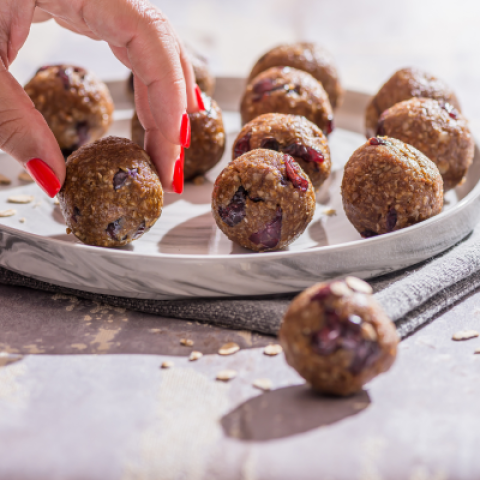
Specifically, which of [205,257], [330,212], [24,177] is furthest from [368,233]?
[24,177]

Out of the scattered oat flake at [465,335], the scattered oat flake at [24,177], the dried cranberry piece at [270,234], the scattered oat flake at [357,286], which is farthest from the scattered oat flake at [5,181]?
the scattered oat flake at [465,335]

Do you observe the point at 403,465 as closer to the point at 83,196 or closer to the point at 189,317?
the point at 189,317

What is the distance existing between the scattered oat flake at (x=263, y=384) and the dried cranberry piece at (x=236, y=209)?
422 mm

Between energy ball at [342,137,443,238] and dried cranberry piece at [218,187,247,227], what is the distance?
0.83 feet

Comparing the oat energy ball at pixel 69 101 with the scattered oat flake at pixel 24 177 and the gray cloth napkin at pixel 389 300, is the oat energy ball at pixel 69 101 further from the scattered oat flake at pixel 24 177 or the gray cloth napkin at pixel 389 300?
the gray cloth napkin at pixel 389 300

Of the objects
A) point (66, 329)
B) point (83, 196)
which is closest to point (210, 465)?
point (66, 329)

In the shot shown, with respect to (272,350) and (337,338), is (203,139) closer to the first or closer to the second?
(272,350)

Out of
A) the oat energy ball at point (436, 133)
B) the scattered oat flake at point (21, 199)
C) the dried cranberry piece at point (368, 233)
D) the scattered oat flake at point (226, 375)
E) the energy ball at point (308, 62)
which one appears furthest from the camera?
the energy ball at point (308, 62)

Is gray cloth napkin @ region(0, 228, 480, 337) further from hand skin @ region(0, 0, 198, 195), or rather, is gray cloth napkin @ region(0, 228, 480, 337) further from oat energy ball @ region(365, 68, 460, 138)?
oat energy ball @ region(365, 68, 460, 138)

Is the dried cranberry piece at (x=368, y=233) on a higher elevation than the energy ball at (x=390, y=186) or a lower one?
lower

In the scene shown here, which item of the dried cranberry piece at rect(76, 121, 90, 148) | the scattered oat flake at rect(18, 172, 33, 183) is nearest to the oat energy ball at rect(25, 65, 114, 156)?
the dried cranberry piece at rect(76, 121, 90, 148)

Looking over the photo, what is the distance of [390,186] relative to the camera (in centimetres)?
131

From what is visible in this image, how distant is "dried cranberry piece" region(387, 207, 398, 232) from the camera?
1.32 m

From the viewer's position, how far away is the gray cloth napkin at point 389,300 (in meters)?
1.16
